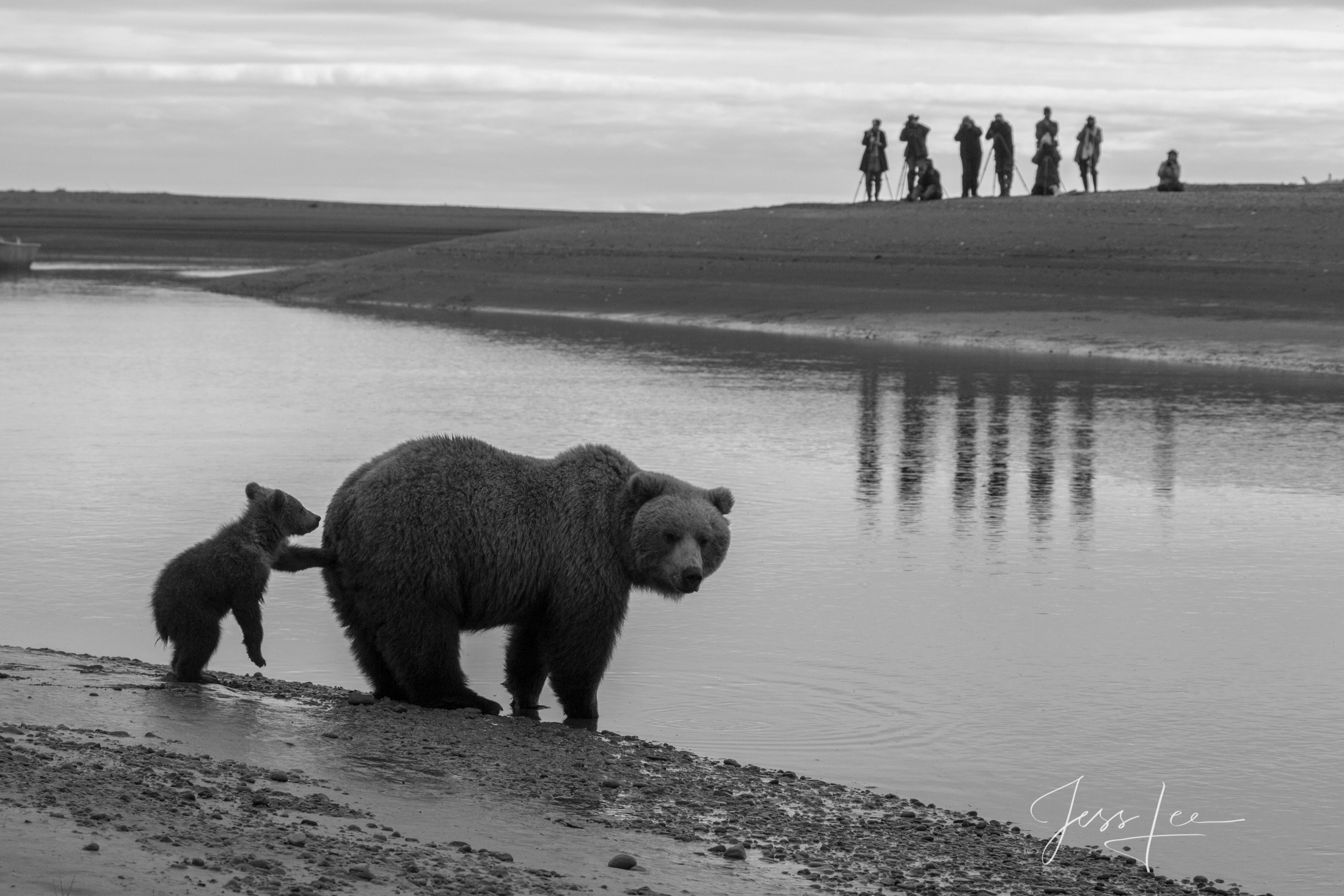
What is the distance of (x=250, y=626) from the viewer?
21.8ft

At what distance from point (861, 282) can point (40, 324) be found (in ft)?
39.0

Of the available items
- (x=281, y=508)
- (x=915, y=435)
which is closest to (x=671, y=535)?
(x=281, y=508)

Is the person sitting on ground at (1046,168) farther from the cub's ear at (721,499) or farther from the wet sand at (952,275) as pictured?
the cub's ear at (721,499)

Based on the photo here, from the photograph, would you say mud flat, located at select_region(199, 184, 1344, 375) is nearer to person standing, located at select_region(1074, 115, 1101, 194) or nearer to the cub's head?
person standing, located at select_region(1074, 115, 1101, 194)

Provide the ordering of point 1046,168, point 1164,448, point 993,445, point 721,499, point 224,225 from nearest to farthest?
1. point 721,499
2. point 1164,448
3. point 993,445
4. point 1046,168
5. point 224,225

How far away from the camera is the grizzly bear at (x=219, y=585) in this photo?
6527mm

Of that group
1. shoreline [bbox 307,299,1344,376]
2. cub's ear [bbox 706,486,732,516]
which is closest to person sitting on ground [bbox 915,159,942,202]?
shoreline [bbox 307,299,1344,376]

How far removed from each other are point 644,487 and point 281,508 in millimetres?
1357

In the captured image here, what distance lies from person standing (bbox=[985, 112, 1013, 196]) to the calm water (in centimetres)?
1439

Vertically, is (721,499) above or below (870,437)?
above

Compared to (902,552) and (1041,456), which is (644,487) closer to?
(902,552)

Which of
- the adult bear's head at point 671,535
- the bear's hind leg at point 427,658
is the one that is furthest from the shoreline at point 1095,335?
the bear's hind leg at point 427,658
